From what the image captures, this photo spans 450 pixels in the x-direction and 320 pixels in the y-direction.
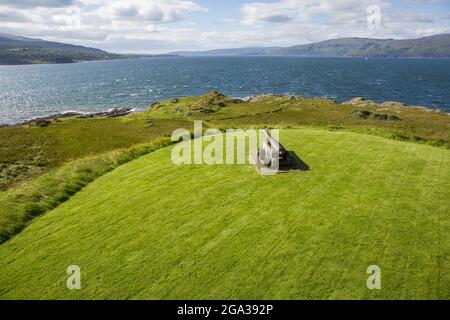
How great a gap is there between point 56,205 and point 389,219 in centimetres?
1749

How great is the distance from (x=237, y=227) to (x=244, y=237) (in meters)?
0.85

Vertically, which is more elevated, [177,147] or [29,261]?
[177,147]

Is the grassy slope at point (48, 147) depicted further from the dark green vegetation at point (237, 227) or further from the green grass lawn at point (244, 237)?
the green grass lawn at point (244, 237)

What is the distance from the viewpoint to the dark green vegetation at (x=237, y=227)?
38.7 ft

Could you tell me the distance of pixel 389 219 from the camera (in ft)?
51.2

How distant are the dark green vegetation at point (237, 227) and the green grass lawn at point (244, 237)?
0.18ft

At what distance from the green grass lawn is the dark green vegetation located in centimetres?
5

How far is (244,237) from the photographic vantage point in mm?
14336

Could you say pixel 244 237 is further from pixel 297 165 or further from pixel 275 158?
pixel 297 165

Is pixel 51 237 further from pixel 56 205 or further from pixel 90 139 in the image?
pixel 90 139

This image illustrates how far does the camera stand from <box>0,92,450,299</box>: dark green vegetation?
11.8 m
